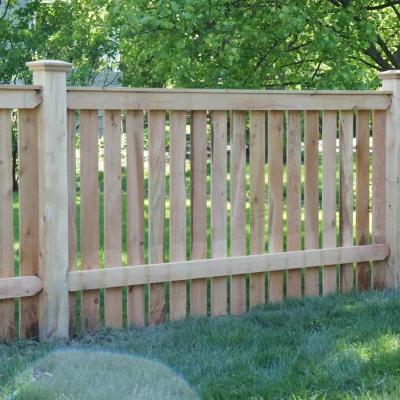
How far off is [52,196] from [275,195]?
4.94 ft

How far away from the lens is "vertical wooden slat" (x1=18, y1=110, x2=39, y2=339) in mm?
4105

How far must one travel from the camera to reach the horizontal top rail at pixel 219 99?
13.9 ft

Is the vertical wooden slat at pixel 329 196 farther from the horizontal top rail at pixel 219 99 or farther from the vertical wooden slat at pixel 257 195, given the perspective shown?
the vertical wooden slat at pixel 257 195

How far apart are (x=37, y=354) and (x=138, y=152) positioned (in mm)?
1299

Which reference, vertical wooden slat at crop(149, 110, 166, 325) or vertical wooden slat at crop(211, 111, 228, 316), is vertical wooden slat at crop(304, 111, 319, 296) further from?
vertical wooden slat at crop(149, 110, 166, 325)

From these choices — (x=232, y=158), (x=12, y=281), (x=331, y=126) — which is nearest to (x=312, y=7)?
(x=331, y=126)

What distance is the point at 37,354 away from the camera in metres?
3.78

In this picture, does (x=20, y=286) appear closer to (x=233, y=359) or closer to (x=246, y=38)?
(x=233, y=359)

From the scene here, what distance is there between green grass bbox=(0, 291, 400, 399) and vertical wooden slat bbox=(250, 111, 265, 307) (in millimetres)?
265

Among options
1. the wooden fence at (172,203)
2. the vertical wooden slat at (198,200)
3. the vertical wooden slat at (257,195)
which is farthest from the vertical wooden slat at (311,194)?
the vertical wooden slat at (198,200)

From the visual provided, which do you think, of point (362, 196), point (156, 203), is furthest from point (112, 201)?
point (362, 196)

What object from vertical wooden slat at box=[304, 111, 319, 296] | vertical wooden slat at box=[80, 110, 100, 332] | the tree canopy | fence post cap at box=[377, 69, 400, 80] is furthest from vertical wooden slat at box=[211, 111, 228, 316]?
the tree canopy

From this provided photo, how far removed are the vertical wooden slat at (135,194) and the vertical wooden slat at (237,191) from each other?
2.01 feet

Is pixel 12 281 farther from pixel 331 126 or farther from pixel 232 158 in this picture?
pixel 331 126
